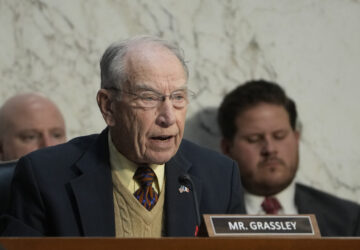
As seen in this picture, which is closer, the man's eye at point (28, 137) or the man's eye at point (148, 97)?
the man's eye at point (148, 97)

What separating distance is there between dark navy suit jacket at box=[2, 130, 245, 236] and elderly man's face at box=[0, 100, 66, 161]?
1223 millimetres

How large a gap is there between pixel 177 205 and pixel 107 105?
44 centimetres

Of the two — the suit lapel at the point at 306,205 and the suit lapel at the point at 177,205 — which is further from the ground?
the suit lapel at the point at 177,205

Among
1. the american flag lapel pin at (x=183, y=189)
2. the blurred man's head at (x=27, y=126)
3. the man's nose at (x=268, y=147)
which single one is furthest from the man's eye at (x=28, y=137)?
the american flag lapel pin at (x=183, y=189)

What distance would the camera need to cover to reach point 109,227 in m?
2.83

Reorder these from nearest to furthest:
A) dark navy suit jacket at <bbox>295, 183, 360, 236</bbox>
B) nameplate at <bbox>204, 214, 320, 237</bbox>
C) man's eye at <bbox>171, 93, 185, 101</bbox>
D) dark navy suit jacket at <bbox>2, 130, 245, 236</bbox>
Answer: nameplate at <bbox>204, 214, 320, 237</bbox>
dark navy suit jacket at <bbox>2, 130, 245, 236</bbox>
man's eye at <bbox>171, 93, 185, 101</bbox>
dark navy suit jacket at <bbox>295, 183, 360, 236</bbox>

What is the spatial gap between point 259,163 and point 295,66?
2.97ft

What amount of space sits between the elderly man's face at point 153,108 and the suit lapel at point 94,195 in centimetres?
13

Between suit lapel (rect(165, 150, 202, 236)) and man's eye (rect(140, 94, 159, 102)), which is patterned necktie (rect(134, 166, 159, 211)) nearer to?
suit lapel (rect(165, 150, 202, 236))

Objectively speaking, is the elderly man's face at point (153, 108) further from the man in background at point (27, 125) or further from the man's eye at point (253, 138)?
the man's eye at point (253, 138)

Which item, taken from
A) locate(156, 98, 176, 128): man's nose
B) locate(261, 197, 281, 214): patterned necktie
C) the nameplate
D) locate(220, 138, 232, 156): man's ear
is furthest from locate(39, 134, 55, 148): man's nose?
the nameplate

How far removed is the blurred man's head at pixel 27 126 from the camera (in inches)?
169

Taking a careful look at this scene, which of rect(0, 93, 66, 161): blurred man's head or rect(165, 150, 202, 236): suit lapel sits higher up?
rect(0, 93, 66, 161): blurred man's head

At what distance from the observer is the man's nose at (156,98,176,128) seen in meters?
2.87
